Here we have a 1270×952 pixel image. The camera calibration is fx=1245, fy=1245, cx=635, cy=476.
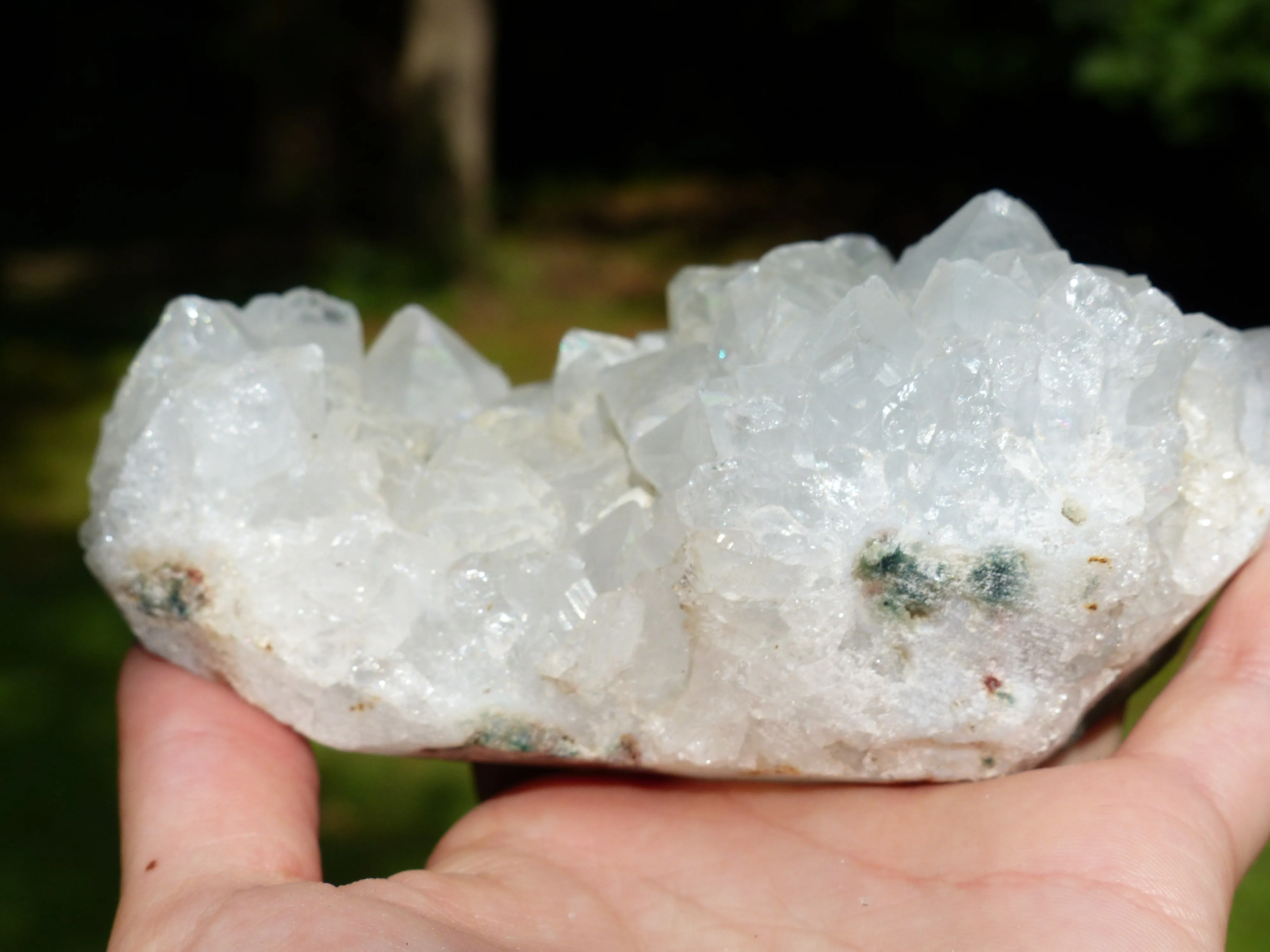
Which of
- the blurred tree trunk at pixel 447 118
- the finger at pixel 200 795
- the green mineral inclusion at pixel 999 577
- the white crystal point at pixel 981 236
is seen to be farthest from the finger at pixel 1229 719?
the blurred tree trunk at pixel 447 118

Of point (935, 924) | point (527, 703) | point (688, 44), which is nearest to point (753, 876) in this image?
point (935, 924)

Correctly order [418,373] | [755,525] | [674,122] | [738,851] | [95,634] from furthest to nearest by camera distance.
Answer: [674,122] → [95,634] → [418,373] → [738,851] → [755,525]

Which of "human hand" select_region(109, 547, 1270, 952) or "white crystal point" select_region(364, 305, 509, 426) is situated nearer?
"human hand" select_region(109, 547, 1270, 952)

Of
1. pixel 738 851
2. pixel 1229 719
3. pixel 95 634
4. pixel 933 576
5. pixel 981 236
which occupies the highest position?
pixel 981 236

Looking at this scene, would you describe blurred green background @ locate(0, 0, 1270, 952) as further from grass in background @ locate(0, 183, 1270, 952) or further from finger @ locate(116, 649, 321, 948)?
finger @ locate(116, 649, 321, 948)

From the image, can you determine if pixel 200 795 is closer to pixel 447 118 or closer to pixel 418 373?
pixel 418 373

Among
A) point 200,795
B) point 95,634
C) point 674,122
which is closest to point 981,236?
point 200,795

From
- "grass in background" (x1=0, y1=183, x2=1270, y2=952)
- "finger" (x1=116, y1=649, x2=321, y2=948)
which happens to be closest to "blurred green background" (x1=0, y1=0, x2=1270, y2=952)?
"grass in background" (x1=0, y1=183, x2=1270, y2=952)

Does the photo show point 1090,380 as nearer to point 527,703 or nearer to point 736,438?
point 736,438
